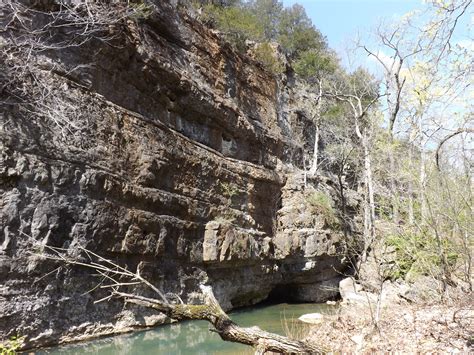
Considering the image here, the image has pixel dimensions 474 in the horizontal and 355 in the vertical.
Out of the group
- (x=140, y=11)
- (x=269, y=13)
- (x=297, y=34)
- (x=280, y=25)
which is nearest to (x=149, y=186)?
(x=140, y=11)

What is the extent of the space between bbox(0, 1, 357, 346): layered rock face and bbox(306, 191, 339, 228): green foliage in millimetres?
487

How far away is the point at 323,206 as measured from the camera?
16.4 meters

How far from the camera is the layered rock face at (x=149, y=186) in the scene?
745cm

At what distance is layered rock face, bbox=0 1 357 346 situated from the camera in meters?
7.45

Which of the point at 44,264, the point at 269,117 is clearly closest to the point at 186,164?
the point at 44,264

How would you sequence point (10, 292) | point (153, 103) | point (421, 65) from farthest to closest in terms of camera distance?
point (153, 103) < point (10, 292) < point (421, 65)

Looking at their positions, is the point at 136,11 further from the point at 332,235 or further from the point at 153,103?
the point at 332,235

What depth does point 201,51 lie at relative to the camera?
13297 millimetres

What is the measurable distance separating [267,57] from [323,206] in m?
7.15

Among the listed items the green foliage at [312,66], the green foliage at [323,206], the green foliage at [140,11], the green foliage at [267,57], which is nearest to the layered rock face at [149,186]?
the green foliage at [140,11]

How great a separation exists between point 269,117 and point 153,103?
24.3 ft

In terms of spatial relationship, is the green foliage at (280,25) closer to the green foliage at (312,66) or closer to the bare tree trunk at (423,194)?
the green foliage at (312,66)

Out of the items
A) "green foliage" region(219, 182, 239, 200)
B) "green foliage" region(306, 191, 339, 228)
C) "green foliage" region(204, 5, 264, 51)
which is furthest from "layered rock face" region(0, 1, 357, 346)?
"green foliage" region(204, 5, 264, 51)

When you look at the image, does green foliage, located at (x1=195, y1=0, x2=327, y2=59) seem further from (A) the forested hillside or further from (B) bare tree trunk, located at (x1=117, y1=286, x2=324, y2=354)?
(B) bare tree trunk, located at (x1=117, y1=286, x2=324, y2=354)
